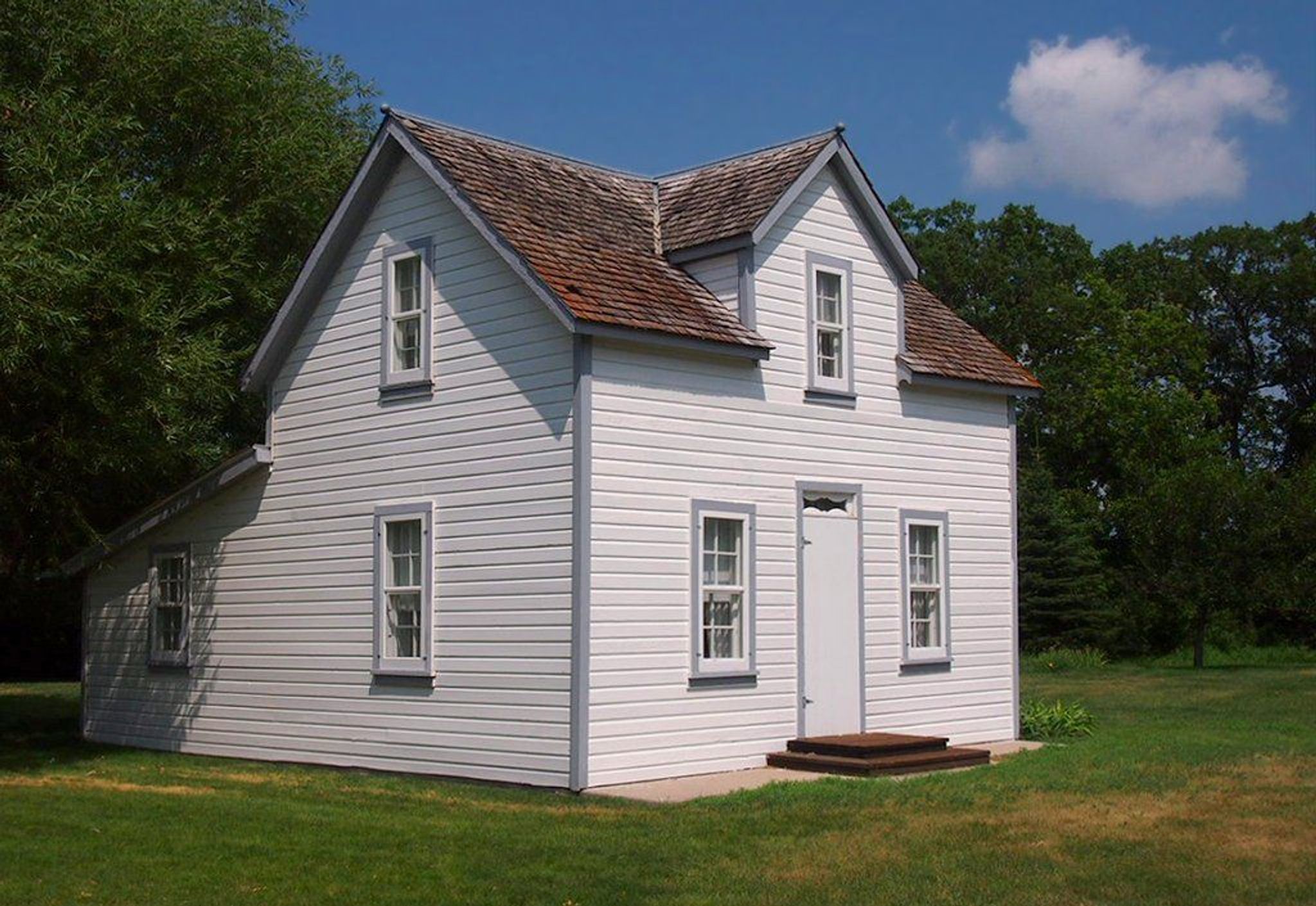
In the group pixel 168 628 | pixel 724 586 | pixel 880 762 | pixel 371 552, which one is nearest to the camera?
pixel 880 762

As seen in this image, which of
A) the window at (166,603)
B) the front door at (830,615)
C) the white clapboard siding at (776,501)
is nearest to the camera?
the white clapboard siding at (776,501)

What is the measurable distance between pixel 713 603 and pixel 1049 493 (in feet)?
92.6

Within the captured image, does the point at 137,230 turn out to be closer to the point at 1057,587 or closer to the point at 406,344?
the point at 406,344

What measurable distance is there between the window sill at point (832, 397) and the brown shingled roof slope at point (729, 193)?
2.02 meters

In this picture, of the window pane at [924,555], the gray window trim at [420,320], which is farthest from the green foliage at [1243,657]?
the gray window trim at [420,320]

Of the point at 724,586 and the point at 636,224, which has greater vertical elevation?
the point at 636,224

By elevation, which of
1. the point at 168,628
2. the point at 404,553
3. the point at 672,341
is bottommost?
the point at 168,628

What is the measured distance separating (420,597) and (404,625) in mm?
477

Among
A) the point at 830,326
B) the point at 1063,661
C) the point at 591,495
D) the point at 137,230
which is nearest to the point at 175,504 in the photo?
the point at 137,230

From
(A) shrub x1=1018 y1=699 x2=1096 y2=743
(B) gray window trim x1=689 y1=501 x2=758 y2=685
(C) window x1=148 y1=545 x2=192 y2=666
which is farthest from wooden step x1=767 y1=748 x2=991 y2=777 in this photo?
(C) window x1=148 y1=545 x2=192 y2=666

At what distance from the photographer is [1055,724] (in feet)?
70.9

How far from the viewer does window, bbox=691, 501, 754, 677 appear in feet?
57.2

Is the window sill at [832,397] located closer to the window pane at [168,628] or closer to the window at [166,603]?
the window at [166,603]

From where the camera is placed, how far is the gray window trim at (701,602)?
17.3 m
